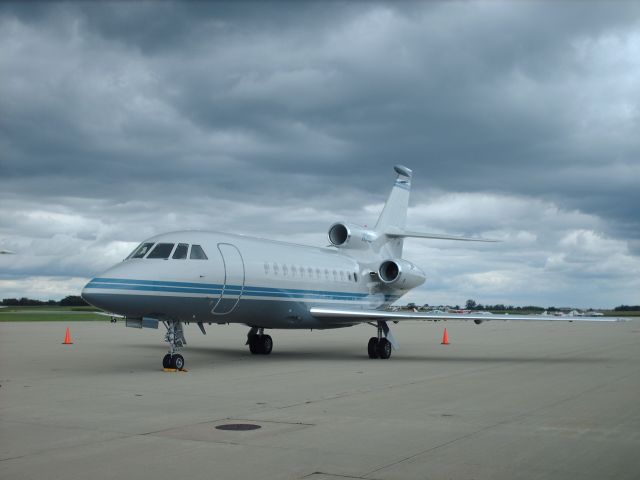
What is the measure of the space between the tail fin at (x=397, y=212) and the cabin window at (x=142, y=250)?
1298cm

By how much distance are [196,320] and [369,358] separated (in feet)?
20.9

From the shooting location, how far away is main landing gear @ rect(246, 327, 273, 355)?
2362 cm

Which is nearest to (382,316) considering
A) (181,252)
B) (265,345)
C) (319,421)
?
(265,345)

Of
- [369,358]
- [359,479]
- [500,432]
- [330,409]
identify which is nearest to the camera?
[359,479]

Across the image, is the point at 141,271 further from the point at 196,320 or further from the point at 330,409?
the point at 330,409

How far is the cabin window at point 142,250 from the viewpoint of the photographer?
18031mm

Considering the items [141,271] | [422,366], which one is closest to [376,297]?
[422,366]

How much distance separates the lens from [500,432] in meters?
9.24

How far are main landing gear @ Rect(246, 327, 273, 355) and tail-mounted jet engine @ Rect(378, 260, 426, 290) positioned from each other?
18.4ft

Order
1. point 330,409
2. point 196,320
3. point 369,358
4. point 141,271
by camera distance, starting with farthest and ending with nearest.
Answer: point 369,358 < point 196,320 < point 141,271 < point 330,409

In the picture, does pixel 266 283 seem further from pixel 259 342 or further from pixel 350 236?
pixel 350 236

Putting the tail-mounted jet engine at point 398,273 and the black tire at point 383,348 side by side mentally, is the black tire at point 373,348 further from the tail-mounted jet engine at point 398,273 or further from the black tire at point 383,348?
the tail-mounted jet engine at point 398,273

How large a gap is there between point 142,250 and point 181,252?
1.00 m

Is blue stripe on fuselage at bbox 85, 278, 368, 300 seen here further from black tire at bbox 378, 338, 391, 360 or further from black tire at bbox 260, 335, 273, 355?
black tire at bbox 378, 338, 391, 360
